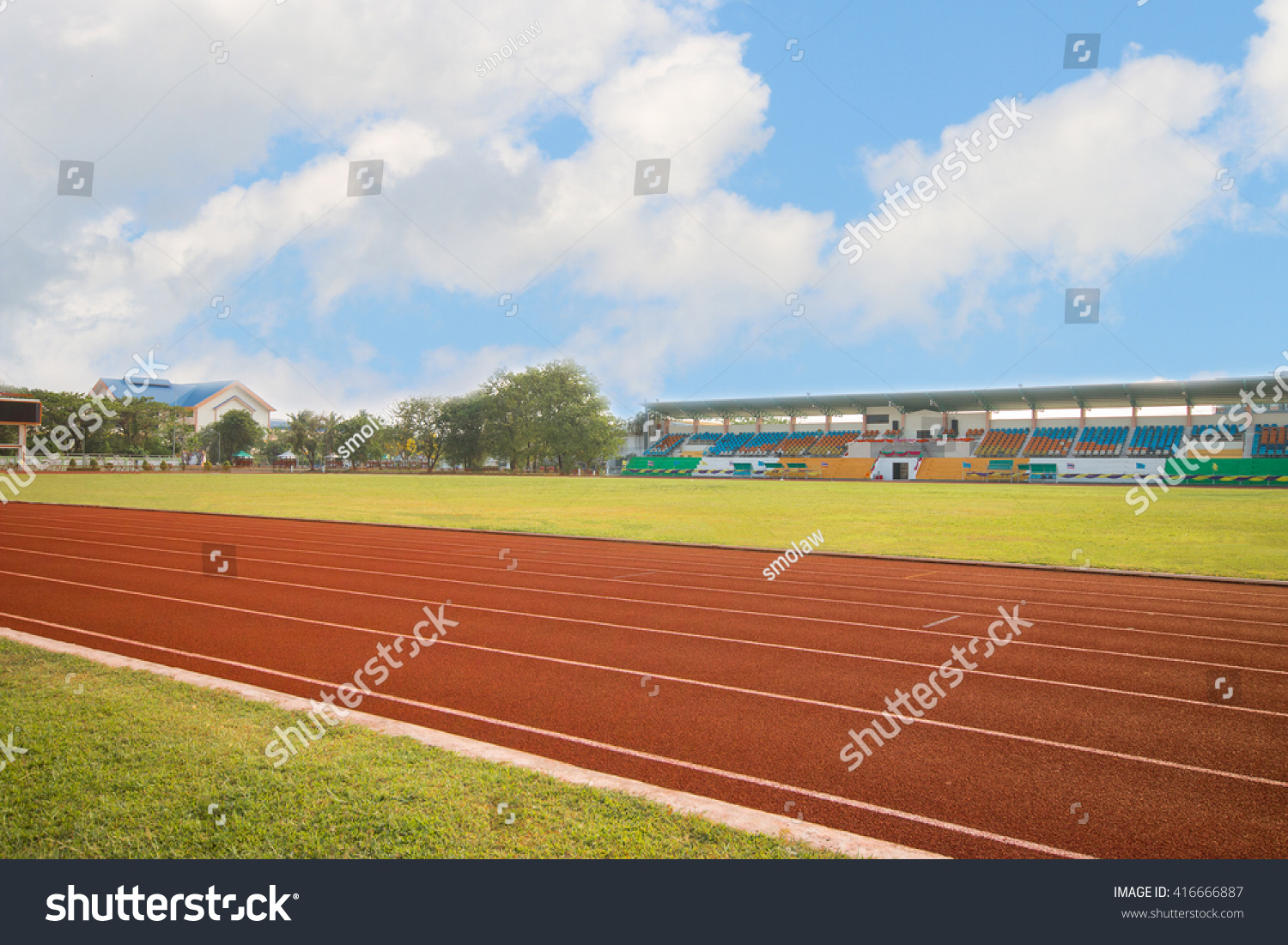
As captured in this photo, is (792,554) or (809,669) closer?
(809,669)

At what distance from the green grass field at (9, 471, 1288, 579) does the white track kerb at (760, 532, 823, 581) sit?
0.36 m

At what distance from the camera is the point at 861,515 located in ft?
81.0

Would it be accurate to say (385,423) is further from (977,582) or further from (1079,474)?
(977,582)

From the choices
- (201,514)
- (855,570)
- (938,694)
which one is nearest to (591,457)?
(201,514)

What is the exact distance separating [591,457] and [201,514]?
56575 millimetres

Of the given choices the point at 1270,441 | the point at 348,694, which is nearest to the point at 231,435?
the point at 348,694

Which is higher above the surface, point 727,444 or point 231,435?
point 231,435

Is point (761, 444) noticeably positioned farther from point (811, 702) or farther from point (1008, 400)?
point (811, 702)

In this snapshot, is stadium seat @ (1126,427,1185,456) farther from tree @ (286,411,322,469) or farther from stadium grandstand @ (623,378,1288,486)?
tree @ (286,411,322,469)

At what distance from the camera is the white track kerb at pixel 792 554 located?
13.3 metres

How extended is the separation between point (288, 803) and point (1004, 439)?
70978 millimetres

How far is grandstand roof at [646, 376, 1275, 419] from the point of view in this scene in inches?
2317

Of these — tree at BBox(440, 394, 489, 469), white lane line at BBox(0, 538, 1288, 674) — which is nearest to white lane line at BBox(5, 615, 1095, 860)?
white lane line at BBox(0, 538, 1288, 674)

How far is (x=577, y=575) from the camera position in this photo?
497 inches
